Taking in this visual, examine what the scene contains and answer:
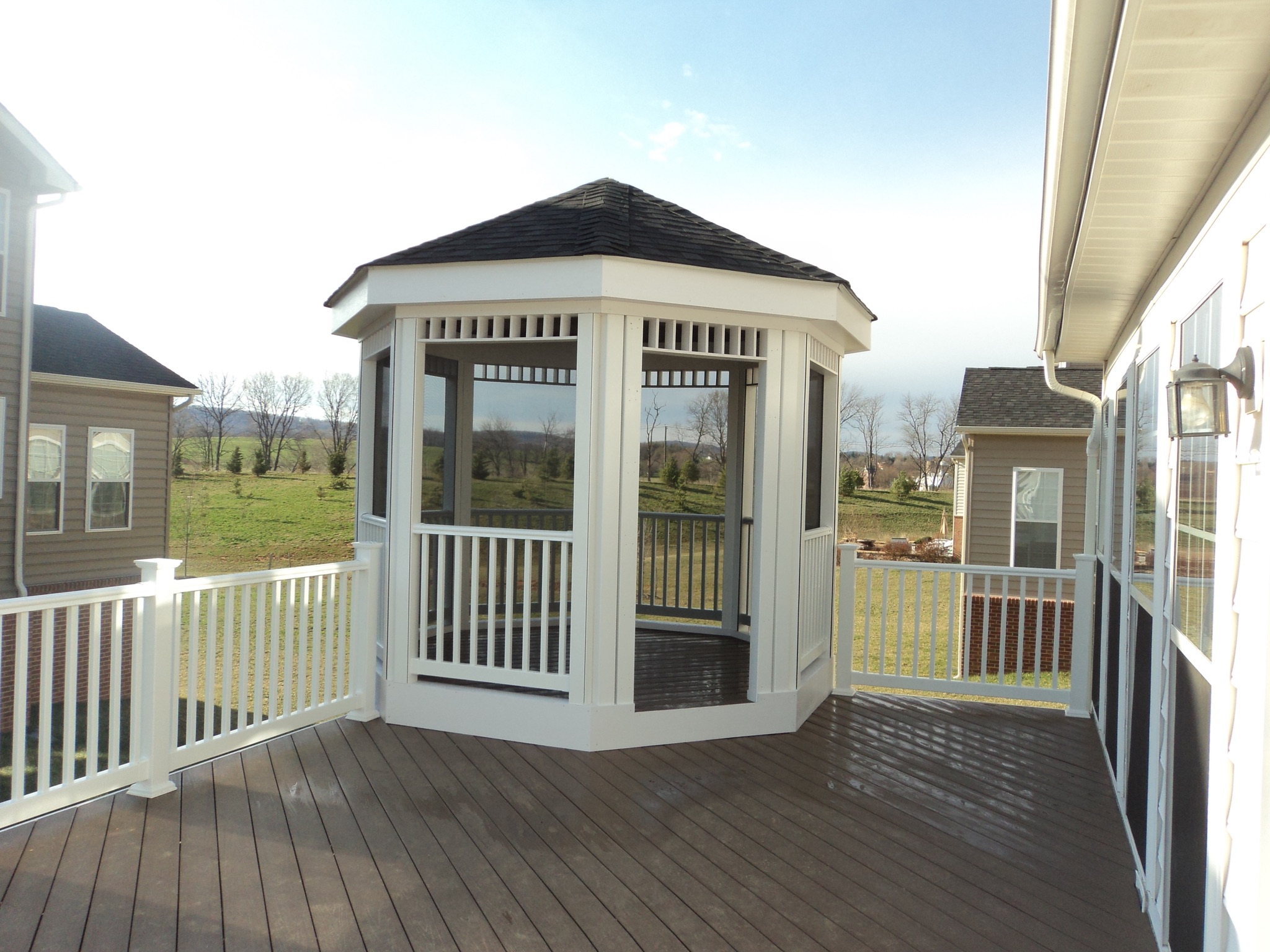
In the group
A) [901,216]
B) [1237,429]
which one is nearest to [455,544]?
[1237,429]

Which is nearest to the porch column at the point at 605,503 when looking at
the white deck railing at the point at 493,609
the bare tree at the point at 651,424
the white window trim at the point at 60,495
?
the white deck railing at the point at 493,609

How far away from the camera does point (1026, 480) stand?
38.1 feet

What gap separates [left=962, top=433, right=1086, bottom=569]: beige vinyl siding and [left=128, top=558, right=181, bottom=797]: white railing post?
10.5 metres

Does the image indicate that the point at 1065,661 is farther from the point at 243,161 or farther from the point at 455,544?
the point at 243,161

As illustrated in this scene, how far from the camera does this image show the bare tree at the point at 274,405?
18.8 m

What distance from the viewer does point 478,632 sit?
256 inches

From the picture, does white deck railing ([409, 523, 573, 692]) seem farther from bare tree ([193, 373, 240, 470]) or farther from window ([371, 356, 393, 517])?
bare tree ([193, 373, 240, 470])

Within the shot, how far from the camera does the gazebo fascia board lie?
4270mm

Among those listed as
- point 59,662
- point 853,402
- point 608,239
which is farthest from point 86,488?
point 853,402

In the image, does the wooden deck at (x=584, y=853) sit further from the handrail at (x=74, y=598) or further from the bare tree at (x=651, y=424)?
the bare tree at (x=651, y=424)

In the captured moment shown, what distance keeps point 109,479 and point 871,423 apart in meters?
20.0

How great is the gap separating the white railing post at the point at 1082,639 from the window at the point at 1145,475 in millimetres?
2018

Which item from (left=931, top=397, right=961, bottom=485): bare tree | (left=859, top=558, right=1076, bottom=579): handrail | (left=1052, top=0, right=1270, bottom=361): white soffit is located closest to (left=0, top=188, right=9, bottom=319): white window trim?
(left=859, top=558, right=1076, bottom=579): handrail

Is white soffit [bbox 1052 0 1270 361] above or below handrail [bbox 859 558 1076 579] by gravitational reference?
above
